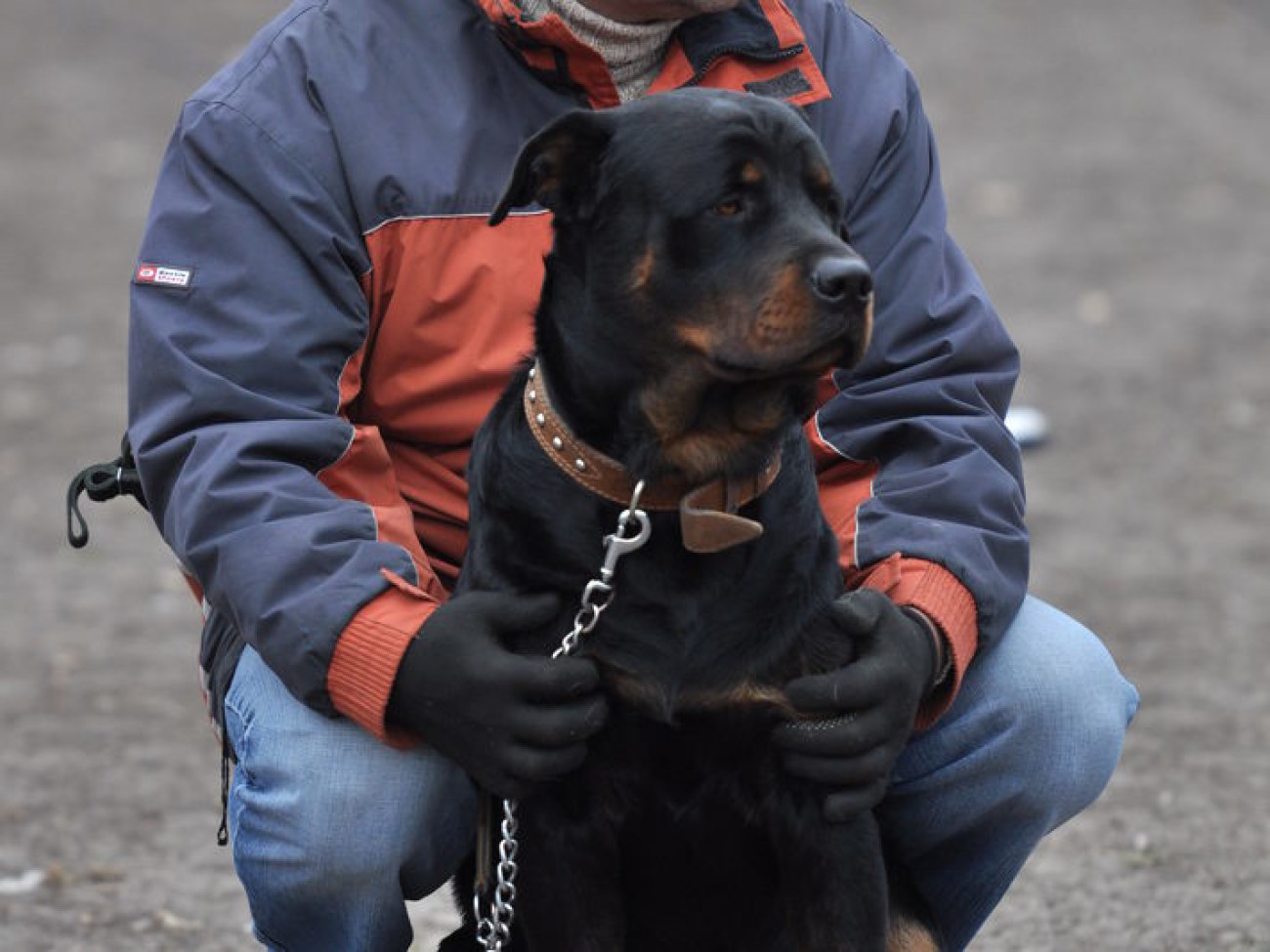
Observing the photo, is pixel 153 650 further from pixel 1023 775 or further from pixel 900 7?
pixel 900 7

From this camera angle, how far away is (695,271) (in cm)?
255

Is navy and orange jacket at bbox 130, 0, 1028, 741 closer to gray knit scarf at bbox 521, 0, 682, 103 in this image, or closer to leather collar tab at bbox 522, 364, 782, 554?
gray knit scarf at bbox 521, 0, 682, 103

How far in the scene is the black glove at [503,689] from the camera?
261 cm

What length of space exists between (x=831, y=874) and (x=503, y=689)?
0.49 metres

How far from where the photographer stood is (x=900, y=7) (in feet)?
41.3

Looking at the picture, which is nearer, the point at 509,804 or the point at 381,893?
the point at 509,804

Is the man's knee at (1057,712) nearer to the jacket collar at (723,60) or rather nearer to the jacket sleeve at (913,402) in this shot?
the jacket sleeve at (913,402)

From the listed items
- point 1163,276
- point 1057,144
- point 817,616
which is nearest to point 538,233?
point 817,616

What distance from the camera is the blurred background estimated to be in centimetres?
412

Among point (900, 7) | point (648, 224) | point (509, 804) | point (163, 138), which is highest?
point (648, 224)

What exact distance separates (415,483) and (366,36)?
665mm

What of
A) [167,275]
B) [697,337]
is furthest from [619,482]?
[167,275]

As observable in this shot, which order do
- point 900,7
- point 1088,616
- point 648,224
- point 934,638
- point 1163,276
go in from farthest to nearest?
point 900,7
point 1163,276
point 1088,616
point 934,638
point 648,224

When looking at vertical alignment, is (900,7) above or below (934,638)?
below
